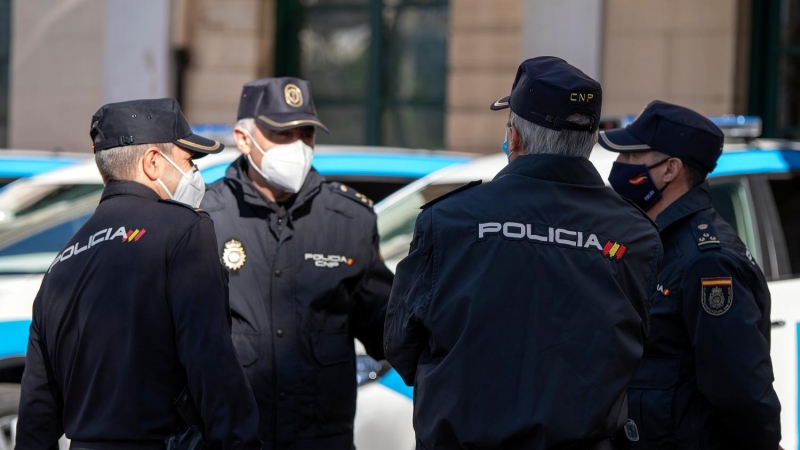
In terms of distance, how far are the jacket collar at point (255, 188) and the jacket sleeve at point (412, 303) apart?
1.31 metres

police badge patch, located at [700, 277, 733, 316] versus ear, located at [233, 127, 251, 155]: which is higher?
ear, located at [233, 127, 251, 155]

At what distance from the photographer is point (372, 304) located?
4.02 meters

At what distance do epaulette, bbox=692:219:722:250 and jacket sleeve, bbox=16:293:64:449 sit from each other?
6.45 ft

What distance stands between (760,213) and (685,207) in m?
1.64

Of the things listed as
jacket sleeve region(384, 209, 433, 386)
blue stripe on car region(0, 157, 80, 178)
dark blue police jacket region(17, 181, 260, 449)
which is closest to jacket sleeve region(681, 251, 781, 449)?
jacket sleeve region(384, 209, 433, 386)

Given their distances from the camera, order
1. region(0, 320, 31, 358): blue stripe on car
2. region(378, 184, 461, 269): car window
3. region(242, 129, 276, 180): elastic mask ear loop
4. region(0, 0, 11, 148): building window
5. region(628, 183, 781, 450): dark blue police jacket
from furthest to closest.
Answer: region(0, 0, 11, 148): building window → region(378, 184, 461, 269): car window → region(0, 320, 31, 358): blue stripe on car → region(242, 129, 276, 180): elastic mask ear loop → region(628, 183, 781, 450): dark blue police jacket

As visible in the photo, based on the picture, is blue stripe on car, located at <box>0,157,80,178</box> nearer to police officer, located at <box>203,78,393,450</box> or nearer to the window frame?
police officer, located at <box>203,78,393,450</box>

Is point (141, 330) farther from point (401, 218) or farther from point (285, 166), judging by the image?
point (401, 218)

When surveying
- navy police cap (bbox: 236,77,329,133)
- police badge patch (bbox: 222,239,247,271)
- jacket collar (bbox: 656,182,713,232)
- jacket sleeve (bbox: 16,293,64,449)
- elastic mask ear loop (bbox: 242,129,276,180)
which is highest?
navy police cap (bbox: 236,77,329,133)

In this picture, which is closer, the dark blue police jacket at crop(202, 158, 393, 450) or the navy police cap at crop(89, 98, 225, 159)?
the navy police cap at crop(89, 98, 225, 159)

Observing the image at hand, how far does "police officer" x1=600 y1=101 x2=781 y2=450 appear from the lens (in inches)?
125

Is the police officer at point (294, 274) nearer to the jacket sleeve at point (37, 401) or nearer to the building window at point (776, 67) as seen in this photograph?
the jacket sleeve at point (37, 401)

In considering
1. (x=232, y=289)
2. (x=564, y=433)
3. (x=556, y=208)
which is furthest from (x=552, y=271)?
(x=232, y=289)

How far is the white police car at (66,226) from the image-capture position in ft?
14.9
